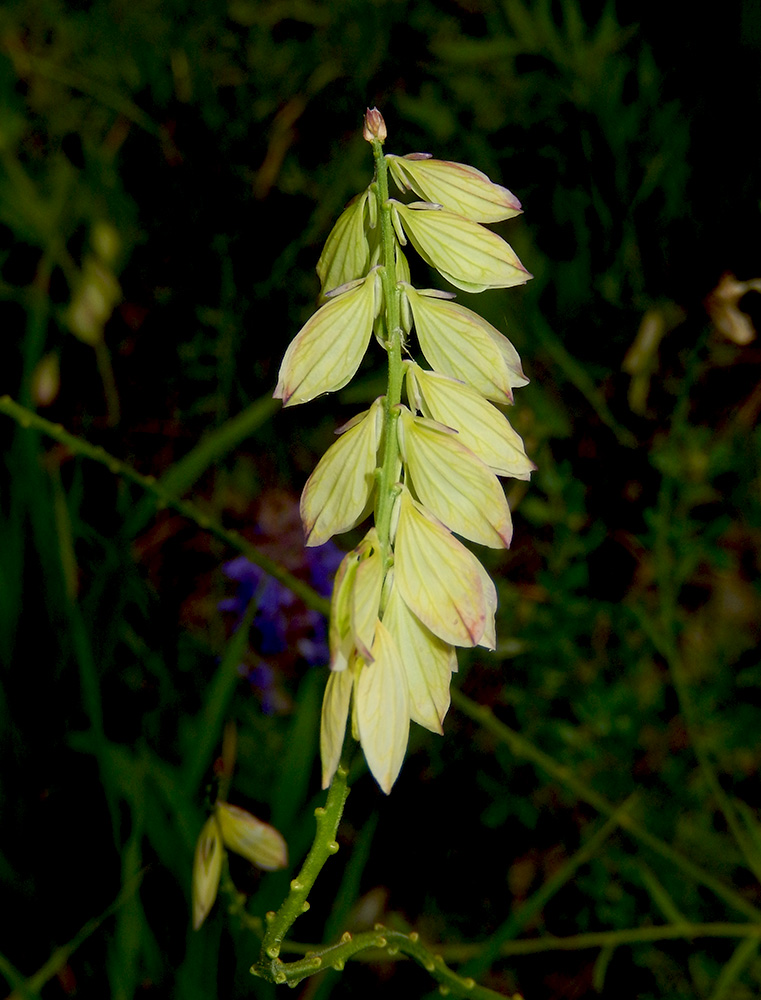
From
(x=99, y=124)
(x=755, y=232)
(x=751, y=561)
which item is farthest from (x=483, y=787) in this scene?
(x=99, y=124)

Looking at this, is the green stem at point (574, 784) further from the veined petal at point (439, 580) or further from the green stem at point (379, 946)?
the veined petal at point (439, 580)

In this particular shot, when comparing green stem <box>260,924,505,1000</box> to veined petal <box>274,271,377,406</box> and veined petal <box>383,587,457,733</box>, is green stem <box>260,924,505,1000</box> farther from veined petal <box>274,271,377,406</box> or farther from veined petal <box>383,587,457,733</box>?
veined petal <box>274,271,377,406</box>

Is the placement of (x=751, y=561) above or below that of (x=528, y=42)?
below

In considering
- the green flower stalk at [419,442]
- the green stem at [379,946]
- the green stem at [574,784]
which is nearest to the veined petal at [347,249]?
the green flower stalk at [419,442]

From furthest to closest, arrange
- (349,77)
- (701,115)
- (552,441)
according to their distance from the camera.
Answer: (349,77) < (701,115) < (552,441)

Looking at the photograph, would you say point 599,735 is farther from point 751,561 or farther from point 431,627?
point 431,627

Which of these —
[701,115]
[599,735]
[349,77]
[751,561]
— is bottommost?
[599,735]

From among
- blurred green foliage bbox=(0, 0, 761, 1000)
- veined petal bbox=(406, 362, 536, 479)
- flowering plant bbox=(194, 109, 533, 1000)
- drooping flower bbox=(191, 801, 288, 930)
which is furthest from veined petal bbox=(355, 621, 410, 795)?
blurred green foliage bbox=(0, 0, 761, 1000)
